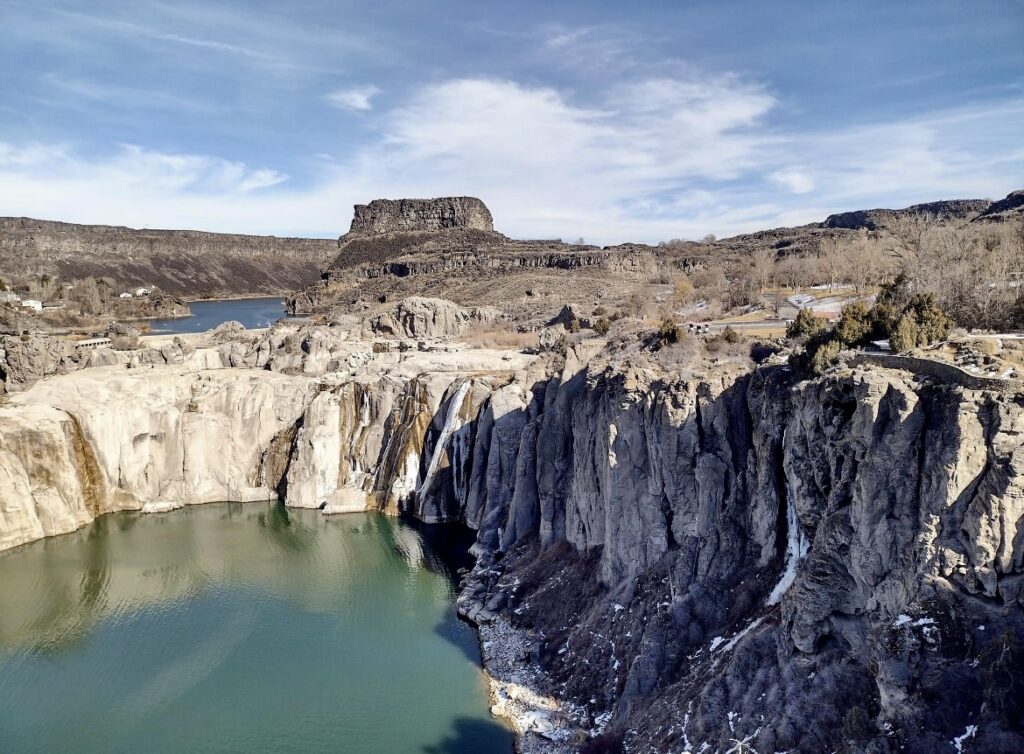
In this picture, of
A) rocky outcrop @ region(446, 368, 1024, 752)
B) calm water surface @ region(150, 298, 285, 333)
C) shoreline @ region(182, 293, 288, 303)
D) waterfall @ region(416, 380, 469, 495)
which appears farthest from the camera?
shoreline @ region(182, 293, 288, 303)

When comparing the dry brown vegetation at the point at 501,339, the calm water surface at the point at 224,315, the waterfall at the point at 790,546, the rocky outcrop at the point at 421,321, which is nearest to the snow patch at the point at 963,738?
the waterfall at the point at 790,546

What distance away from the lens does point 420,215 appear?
132 meters

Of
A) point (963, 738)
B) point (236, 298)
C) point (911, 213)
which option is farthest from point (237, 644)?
point (236, 298)

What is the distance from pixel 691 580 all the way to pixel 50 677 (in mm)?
21008

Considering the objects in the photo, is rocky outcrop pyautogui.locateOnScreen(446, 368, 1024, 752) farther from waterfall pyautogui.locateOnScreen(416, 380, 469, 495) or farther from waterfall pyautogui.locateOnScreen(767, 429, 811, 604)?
waterfall pyautogui.locateOnScreen(416, 380, 469, 495)

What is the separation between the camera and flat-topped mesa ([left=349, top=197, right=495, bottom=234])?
128625 mm

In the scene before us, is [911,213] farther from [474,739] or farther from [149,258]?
[149,258]

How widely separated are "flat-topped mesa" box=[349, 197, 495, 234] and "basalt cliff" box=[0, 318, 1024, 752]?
87.4 meters

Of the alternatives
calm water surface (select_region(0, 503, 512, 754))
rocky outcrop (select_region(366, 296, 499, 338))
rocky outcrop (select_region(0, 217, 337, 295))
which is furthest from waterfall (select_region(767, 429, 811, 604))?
rocky outcrop (select_region(0, 217, 337, 295))

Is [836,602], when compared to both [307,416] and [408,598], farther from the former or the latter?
[307,416]

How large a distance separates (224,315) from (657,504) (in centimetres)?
12197

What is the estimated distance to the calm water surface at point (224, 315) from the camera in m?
107

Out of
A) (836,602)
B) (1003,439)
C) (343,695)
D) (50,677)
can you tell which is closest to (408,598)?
(343,695)

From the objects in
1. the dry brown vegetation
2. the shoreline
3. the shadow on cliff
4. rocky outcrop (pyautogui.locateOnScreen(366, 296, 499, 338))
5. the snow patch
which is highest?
the shoreline
